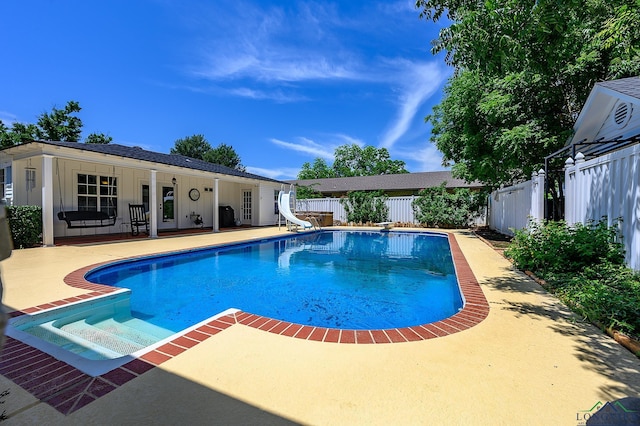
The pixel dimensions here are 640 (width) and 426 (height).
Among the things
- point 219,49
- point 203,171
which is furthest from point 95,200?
point 219,49

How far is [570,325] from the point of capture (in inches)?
113

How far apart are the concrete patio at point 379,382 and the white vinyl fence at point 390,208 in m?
14.6

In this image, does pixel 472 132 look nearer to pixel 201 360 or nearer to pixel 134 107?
pixel 201 360

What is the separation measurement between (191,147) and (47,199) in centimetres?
3384

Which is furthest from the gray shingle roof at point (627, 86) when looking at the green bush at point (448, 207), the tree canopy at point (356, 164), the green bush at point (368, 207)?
the tree canopy at point (356, 164)

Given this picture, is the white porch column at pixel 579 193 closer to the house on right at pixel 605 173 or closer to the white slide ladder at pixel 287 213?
the house on right at pixel 605 173

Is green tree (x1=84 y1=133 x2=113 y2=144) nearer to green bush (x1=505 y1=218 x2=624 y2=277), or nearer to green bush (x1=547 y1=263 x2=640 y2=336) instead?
green bush (x1=505 y1=218 x2=624 y2=277)

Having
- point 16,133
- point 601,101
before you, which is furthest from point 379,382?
point 16,133

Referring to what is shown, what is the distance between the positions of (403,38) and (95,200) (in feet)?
43.7

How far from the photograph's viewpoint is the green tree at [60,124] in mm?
24281

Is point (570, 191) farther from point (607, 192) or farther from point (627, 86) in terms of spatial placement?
point (627, 86)

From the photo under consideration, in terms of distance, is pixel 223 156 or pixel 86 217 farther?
pixel 223 156

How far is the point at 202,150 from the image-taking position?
39781 millimetres

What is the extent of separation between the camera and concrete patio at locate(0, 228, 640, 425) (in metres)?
1.59
